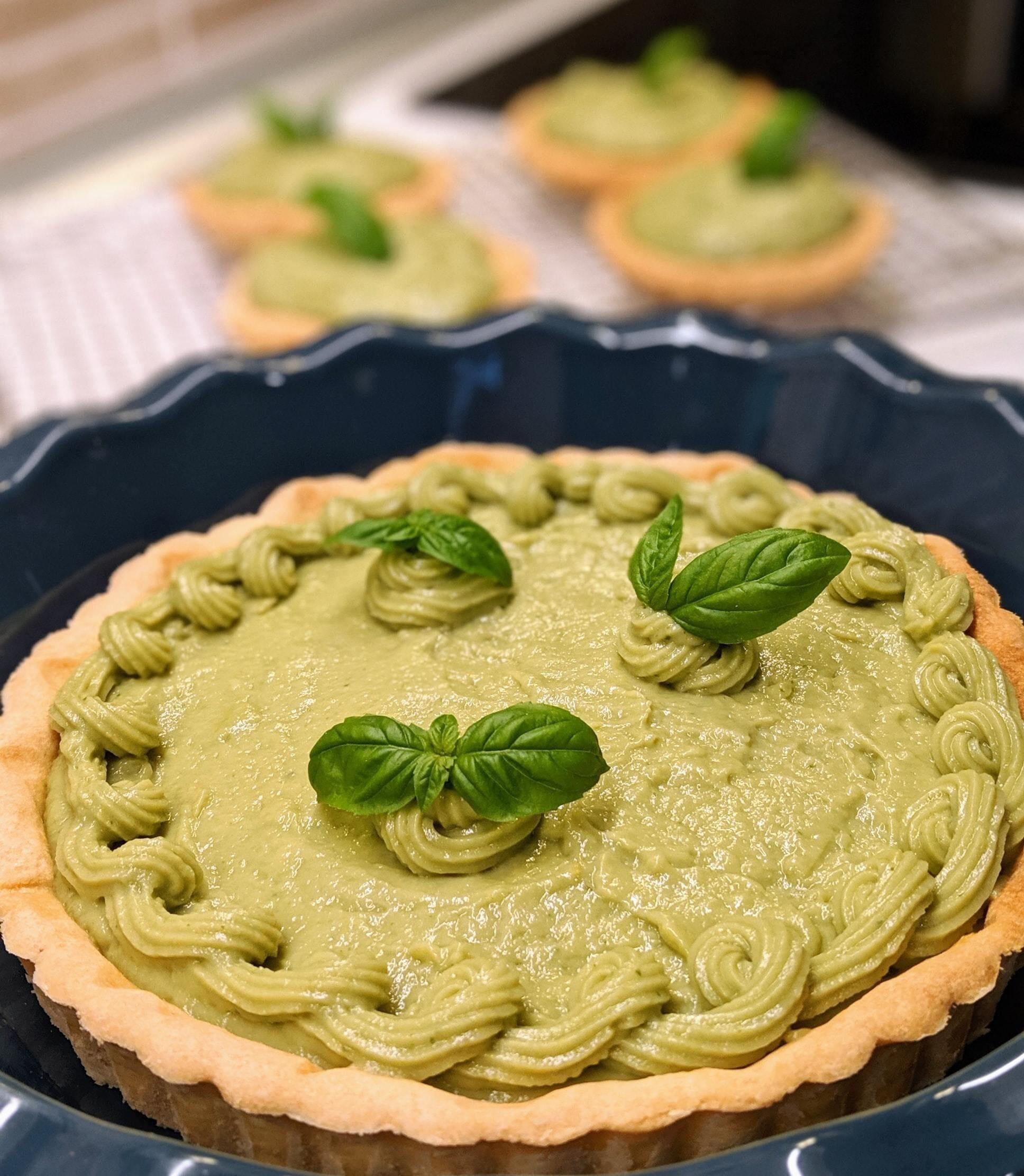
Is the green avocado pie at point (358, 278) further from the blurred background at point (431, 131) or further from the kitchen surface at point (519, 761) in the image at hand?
the kitchen surface at point (519, 761)

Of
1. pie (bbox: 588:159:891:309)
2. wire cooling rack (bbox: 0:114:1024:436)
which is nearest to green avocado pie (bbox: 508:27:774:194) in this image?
wire cooling rack (bbox: 0:114:1024:436)

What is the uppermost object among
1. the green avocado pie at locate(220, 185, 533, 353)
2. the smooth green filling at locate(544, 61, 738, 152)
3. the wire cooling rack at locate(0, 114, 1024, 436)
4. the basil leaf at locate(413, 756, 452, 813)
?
the basil leaf at locate(413, 756, 452, 813)

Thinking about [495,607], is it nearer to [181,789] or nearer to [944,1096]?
[181,789]

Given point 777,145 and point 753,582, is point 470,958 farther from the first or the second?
point 777,145

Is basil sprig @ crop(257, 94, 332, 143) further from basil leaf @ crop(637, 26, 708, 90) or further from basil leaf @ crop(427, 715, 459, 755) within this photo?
basil leaf @ crop(427, 715, 459, 755)

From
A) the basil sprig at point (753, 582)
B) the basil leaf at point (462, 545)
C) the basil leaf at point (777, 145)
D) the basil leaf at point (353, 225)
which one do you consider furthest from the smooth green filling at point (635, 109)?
the basil sprig at point (753, 582)
